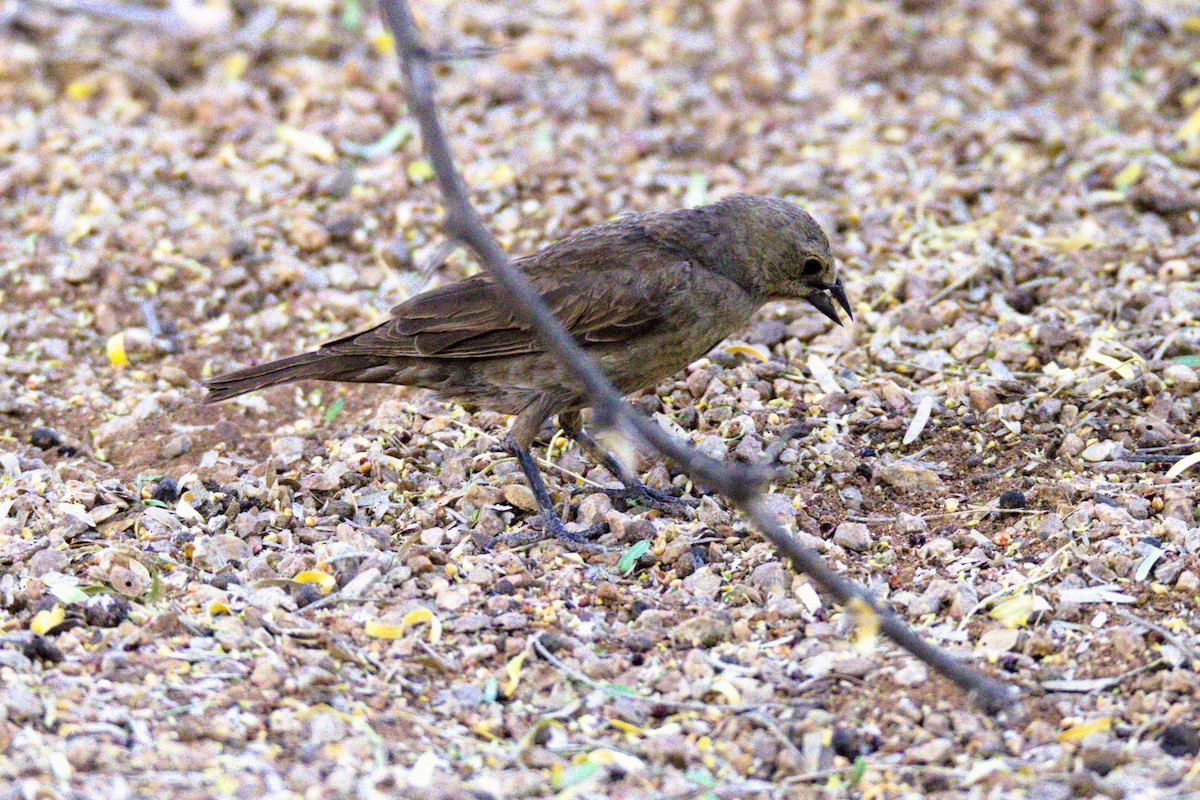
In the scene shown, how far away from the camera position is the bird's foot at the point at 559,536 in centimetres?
482

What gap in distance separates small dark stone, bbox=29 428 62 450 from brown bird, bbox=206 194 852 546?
2.85 feet

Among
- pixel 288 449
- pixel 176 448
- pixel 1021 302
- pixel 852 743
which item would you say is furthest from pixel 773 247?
pixel 176 448

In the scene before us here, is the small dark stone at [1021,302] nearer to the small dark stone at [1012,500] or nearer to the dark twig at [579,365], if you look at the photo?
the small dark stone at [1012,500]

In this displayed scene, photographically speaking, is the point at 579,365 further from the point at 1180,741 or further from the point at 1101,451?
the point at 1101,451

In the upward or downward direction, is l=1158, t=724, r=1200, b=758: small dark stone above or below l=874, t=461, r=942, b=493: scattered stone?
below

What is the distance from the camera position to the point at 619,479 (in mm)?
5398

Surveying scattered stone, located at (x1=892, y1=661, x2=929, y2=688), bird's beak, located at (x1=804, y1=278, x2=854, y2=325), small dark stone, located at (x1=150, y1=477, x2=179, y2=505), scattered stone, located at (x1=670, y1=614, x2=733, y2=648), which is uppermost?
bird's beak, located at (x1=804, y1=278, x2=854, y2=325)

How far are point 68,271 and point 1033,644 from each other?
16.4ft

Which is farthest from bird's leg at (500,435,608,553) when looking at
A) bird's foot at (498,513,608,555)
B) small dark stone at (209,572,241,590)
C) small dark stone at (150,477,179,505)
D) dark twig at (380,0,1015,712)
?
dark twig at (380,0,1015,712)

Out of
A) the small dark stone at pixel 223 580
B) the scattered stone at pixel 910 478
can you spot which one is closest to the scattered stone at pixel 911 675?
the scattered stone at pixel 910 478

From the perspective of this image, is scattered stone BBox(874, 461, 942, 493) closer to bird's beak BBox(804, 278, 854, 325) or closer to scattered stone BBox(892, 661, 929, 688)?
bird's beak BBox(804, 278, 854, 325)

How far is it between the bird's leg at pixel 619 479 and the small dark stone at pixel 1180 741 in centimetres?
202

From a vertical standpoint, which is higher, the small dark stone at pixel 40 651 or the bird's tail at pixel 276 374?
the bird's tail at pixel 276 374

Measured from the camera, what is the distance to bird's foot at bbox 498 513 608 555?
15.8 feet
